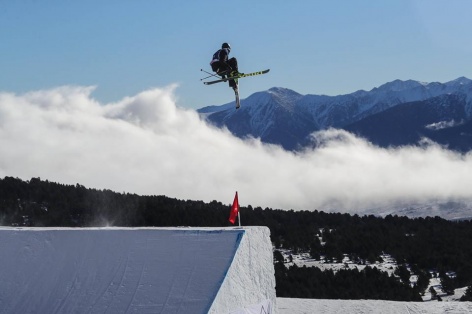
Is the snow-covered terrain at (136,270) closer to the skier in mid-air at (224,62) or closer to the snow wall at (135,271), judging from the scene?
the snow wall at (135,271)

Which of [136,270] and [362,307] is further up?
[136,270]

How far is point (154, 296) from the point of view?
1313cm

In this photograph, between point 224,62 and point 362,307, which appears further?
point 362,307

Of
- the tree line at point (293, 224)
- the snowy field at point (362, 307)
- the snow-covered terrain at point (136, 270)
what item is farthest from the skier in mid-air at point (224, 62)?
the tree line at point (293, 224)

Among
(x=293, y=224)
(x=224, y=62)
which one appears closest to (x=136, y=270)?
(x=224, y=62)

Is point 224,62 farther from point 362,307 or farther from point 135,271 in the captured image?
point 362,307

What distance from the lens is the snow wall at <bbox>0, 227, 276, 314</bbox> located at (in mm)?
13164

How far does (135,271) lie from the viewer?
1394cm

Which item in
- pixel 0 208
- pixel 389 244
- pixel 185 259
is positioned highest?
pixel 0 208

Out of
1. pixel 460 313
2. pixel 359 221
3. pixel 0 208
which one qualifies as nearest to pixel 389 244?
pixel 359 221

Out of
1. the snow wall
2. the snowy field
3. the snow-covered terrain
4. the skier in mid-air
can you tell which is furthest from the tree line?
the snow wall

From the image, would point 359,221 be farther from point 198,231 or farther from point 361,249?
point 198,231

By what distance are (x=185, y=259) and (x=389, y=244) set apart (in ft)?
164

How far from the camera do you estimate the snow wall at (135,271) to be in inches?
518
